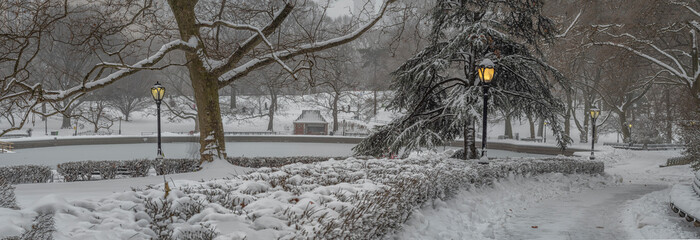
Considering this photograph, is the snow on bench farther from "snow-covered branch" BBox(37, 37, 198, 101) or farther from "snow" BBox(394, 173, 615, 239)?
"snow-covered branch" BBox(37, 37, 198, 101)

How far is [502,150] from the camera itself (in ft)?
131

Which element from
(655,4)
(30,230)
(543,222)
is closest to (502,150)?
(655,4)

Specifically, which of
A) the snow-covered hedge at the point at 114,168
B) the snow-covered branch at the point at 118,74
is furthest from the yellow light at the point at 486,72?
the snow-covered hedge at the point at 114,168

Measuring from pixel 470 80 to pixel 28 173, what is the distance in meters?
14.8

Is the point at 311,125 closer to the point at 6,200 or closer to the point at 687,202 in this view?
the point at 687,202

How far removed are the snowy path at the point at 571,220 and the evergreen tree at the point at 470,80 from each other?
4174 millimetres

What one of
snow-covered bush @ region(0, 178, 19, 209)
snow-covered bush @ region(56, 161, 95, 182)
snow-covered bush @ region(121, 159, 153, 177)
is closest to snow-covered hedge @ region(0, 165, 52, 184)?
snow-covered bush @ region(56, 161, 95, 182)

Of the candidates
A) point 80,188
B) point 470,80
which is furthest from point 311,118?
point 80,188

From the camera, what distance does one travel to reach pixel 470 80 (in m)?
16.2

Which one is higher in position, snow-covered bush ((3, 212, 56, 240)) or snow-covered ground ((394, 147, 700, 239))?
snow-covered bush ((3, 212, 56, 240))

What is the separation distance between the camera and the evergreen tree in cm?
A: 1492

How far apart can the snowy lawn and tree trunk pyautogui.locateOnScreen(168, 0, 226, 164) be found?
824 centimetres

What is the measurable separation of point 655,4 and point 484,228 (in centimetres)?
1813

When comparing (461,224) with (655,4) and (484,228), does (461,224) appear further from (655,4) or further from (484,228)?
(655,4)
